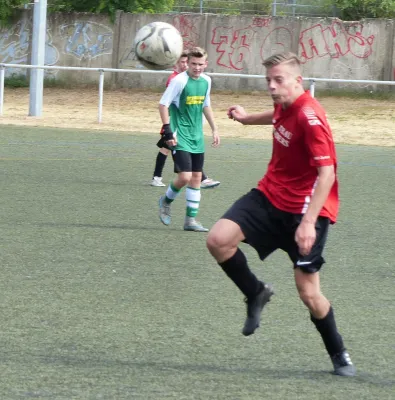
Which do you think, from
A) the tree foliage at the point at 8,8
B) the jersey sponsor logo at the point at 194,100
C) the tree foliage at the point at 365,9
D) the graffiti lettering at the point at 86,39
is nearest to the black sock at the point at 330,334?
the jersey sponsor logo at the point at 194,100

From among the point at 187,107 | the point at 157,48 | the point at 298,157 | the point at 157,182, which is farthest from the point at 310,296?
the point at 157,182

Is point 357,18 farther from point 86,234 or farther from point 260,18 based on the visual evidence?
point 86,234

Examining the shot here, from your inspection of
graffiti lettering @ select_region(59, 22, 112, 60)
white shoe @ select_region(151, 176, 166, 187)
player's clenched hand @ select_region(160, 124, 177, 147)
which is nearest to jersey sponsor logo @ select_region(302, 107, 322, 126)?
player's clenched hand @ select_region(160, 124, 177, 147)

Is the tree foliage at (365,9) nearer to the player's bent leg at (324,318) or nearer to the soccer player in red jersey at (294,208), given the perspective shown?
the soccer player in red jersey at (294,208)

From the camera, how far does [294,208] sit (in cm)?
501

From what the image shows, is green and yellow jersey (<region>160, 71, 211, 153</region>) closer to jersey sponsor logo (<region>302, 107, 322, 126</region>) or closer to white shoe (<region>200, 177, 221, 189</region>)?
white shoe (<region>200, 177, 221, 189</region>)

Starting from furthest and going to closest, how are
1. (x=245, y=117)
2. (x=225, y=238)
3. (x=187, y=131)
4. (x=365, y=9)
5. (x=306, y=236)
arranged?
(x=365, y=9) → (x=187, y=131) → (x=245, y=117) → (x=225, y=238) → (x=306, y=236)

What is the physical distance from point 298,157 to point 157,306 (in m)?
1.73

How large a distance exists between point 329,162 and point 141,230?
181 inches

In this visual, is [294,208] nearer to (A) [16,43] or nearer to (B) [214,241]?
(B) [214,241]

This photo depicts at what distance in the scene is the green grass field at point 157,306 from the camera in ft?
15.7

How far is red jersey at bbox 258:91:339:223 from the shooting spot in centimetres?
477

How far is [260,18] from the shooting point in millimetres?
26719

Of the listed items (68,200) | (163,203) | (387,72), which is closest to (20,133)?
(68,200)
